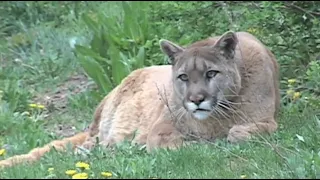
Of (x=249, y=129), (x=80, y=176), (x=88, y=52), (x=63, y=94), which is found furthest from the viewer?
(x=63, y=94)

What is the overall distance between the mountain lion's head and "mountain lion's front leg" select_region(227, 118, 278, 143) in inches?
9.1

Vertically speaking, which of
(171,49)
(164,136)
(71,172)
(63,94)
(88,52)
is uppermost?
(171,49)

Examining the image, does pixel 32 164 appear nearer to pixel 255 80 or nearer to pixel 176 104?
pixel 176 104

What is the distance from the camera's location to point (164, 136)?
7.52m

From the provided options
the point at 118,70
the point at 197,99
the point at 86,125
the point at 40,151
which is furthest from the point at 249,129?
the point at 118,70

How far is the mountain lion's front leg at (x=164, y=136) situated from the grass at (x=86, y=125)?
0.70 feet

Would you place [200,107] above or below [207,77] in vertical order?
below

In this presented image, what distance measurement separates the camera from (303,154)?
5.96 meters

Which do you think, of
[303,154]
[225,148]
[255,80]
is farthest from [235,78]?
[303,154]

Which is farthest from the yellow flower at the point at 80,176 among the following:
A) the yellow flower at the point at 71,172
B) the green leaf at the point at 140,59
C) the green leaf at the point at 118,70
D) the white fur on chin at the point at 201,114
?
the green leaf at the point at 140,59

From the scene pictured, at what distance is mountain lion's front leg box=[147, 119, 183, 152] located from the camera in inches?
291

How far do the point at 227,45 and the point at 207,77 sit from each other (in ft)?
1.12

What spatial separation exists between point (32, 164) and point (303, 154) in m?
2.02

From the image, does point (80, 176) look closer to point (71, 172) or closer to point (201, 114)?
point (71, 172)
